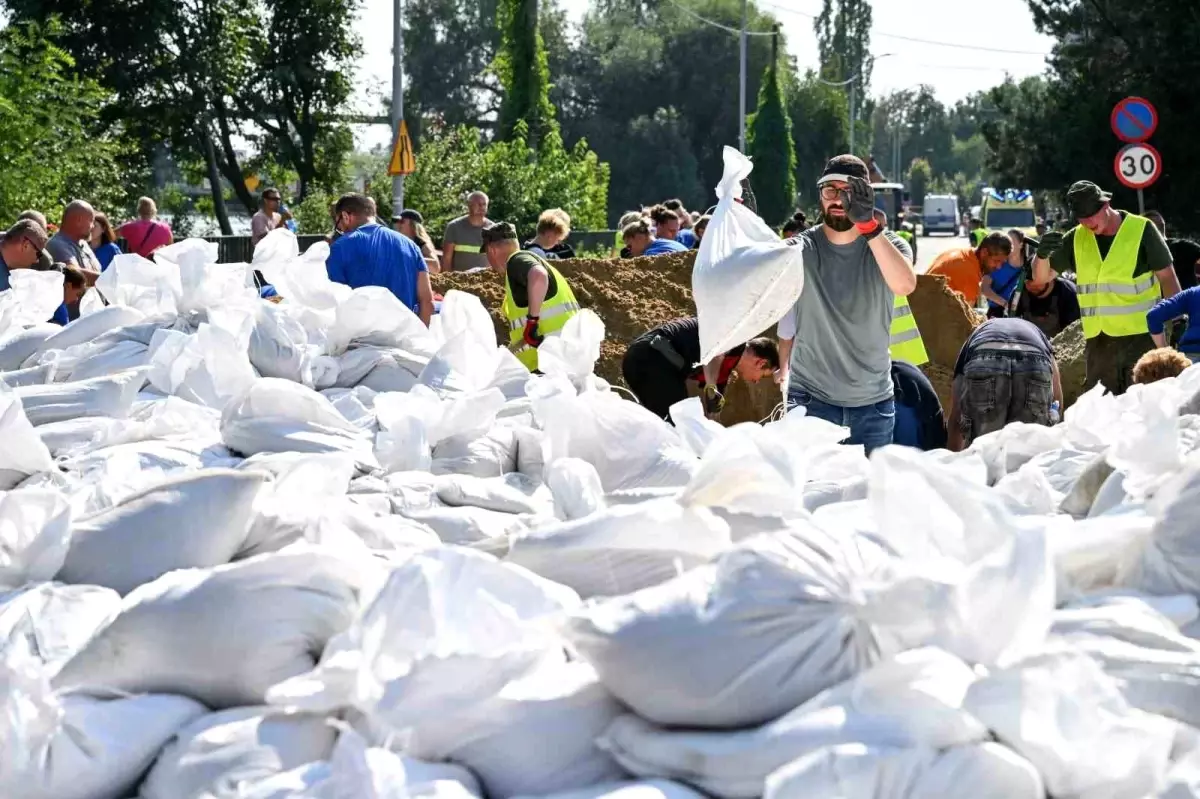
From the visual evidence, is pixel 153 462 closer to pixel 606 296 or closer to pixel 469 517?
pixel 469 517

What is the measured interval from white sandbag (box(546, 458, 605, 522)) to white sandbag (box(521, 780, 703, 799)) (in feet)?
3.28

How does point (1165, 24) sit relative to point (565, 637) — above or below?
above

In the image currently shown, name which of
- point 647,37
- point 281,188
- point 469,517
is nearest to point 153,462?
point 469,517

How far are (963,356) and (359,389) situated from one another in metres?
2.31

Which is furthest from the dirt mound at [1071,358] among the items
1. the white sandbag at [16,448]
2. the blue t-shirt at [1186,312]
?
the white sandbag at [16,448]

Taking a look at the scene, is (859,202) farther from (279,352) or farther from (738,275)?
(279,352)

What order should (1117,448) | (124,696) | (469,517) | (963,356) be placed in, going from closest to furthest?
(124,696) < (1117,448) < (469,517) < (963,356)

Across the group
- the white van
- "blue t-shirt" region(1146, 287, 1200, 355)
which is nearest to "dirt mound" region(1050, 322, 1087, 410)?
"blue t-shirt" region(1146, 287, 1200, 355)

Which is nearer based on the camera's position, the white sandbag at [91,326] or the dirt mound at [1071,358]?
the white sandbag at [91,326]

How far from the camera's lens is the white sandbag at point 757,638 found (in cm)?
196

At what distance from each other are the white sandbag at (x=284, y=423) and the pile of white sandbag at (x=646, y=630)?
0.53 m

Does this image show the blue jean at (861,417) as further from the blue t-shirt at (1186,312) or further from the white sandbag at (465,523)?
the blue t-shirt at (1186,312)

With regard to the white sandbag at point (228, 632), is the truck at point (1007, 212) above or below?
below

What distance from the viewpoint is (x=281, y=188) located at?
94.3 ft
